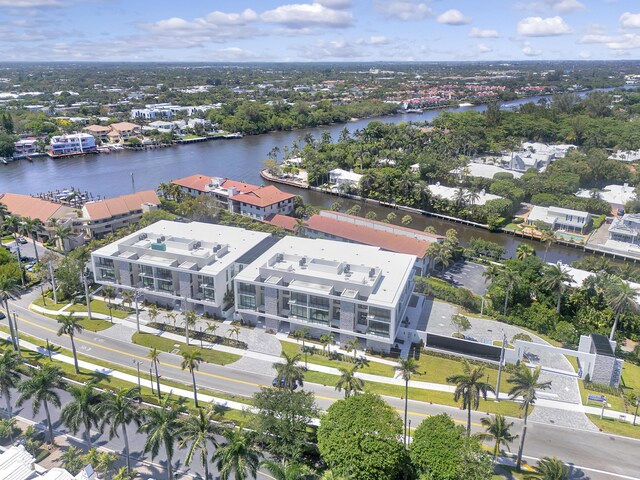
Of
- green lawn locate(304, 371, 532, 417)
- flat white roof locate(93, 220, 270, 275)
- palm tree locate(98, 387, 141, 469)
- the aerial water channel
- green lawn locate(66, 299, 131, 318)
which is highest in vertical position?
flat white roof locate(93, 220, 270, 275)

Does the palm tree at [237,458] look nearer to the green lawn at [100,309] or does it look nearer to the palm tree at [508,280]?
the green lawn at [100,309]

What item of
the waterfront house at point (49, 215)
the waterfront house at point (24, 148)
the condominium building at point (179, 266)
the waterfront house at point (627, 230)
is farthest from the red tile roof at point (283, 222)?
the waterfront house at point (24, 148)

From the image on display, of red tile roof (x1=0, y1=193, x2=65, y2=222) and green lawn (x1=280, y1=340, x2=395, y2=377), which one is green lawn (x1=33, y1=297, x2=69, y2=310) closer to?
red tile roof (x1=0, y1=193, x2=65, y2=222)

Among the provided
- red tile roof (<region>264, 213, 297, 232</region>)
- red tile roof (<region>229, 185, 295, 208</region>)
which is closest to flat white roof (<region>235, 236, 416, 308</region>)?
red tile roof (<region>264, 213, 297, 232</region>)

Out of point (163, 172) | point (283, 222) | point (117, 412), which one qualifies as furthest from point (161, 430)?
point (163, 172)

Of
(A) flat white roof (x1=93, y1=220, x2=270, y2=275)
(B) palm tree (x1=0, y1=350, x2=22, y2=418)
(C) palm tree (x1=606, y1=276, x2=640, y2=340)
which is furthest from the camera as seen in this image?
(A) flat white roof (x1=93, y1=220, x2=270, y2=275)

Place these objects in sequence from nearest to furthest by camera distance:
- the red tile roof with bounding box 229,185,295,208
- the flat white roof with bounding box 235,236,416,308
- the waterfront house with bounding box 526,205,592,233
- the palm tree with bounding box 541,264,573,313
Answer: the flat white roof with bounding box 235,236,416,308
the palm tree with bounding box 541,264,573,313
the waterfront house with bounding box 526,205,592,233
the red tile roof with bounding box 229,185,295,208

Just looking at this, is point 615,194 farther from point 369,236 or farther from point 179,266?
point 179,266
